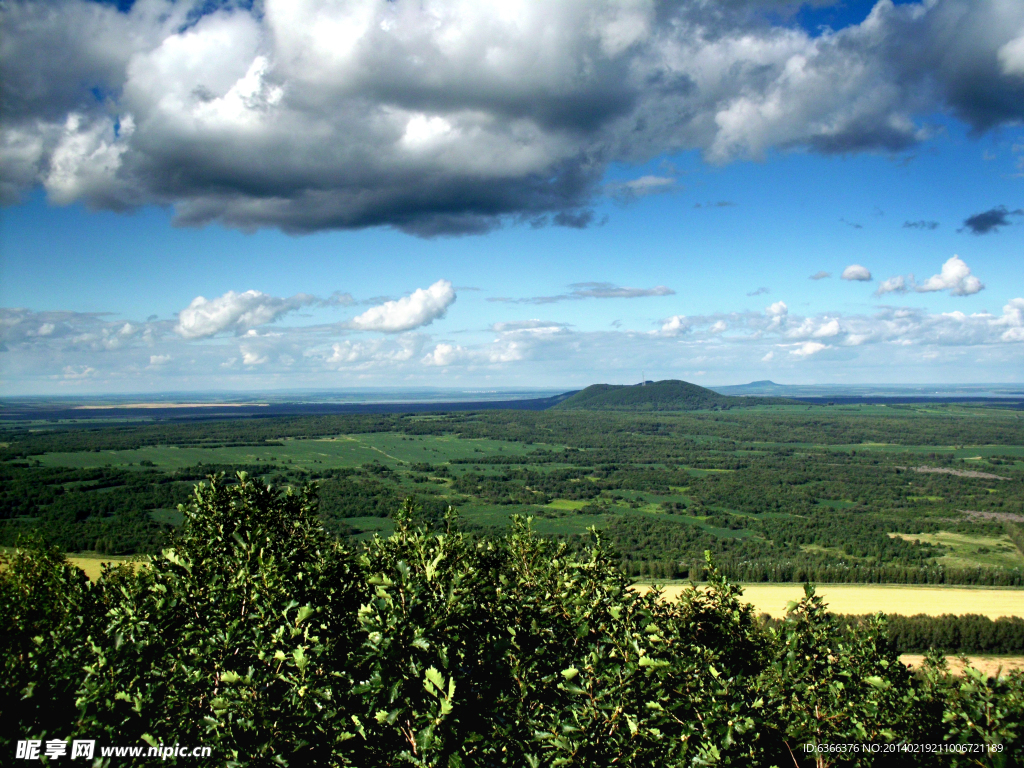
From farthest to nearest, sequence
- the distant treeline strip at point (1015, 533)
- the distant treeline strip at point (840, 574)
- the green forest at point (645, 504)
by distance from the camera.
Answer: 1. the distant treeline strip at point (1015, 533)
2. the green forest at point (645, 504)
3. the distant treeline strip at point (840, 574)

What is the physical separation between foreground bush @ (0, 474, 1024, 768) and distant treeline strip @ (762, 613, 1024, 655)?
45.0 m

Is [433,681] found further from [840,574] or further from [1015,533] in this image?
[1015,533]

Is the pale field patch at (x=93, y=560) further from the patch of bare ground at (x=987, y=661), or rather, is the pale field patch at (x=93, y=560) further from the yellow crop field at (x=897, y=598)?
the patch of bare ground at (x=987, y=661)

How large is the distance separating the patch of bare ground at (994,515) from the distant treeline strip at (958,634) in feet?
277

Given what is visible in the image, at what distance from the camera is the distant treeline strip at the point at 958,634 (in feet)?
179

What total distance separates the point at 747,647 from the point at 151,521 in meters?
110

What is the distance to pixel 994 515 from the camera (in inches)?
5027

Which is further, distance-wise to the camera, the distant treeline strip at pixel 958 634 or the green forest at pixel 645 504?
the green forest at pixel 645 504

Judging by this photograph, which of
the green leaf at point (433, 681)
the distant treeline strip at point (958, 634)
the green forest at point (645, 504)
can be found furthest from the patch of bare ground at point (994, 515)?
the green leaf at point (433, 681)

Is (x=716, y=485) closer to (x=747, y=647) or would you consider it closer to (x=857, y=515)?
(x=857, y=515)

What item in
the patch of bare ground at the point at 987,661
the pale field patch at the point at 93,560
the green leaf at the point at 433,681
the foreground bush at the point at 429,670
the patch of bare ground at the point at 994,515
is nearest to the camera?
the green leaf at the point at 433,681

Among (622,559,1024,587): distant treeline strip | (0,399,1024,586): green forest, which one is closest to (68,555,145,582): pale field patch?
(0,399,1024,586): green forest

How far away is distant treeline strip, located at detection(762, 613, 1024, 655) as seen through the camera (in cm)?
5453

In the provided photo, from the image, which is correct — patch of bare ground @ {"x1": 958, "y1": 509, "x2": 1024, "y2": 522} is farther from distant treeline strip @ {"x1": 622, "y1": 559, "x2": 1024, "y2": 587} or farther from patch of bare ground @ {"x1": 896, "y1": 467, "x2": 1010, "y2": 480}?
distant treeline strip @ {"x1": 622, "y1": 559, "x2": 1024, "y2": 587}
